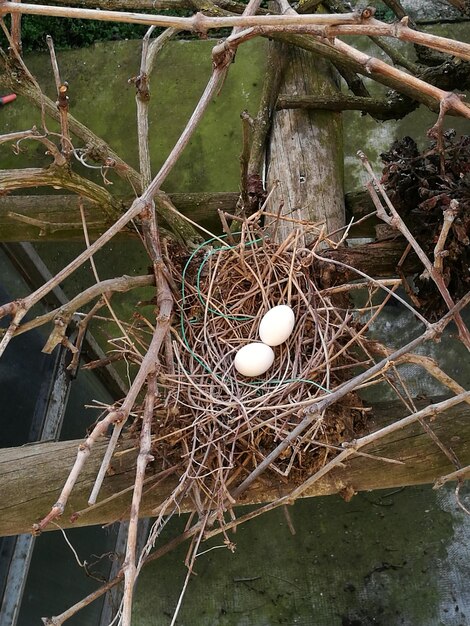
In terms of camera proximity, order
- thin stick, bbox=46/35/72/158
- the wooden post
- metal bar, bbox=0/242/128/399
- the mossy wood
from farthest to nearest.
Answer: metal bar, bbox=0/242/128/399 → the wooden post → the mossy wood → thin stick, bbox=46/35/72/158

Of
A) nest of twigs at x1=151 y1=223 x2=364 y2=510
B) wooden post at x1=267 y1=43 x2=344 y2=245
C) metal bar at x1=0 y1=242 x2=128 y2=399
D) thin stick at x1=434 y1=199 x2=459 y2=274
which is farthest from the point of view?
metal bar at x1=0 y1=242 x2=128 y2=399

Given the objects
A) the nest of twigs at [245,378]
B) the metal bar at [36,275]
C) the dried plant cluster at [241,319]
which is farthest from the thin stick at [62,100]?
the metal bar at [36,275]

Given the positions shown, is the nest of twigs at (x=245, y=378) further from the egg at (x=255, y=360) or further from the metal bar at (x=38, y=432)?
the metal bar at (x=38, y=432)

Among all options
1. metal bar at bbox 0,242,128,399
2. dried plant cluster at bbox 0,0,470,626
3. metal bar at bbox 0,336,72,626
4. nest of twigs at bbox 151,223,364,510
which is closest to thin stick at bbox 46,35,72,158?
dried plant cluster at bbox 0,0,470,626

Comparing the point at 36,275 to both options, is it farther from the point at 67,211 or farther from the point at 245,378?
the point at 245,378

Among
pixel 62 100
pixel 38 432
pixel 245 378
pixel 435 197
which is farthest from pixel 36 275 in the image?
pixel 435 197

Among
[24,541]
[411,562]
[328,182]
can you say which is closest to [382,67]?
[328,182]

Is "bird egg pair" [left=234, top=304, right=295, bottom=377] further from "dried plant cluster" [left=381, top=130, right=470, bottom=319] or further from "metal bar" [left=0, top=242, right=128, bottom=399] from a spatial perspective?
"metal bar" [left=0, top=242, right=128, bottom=399]
